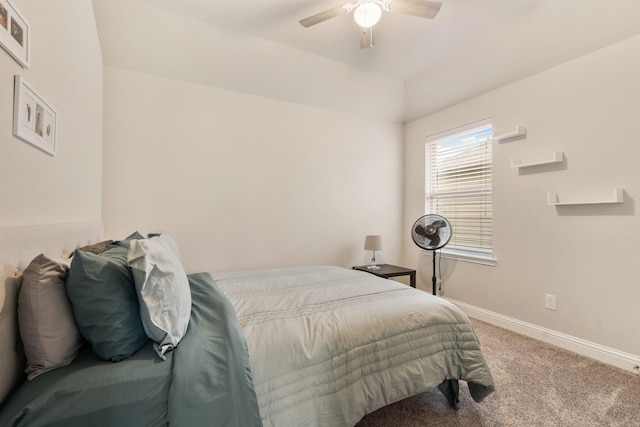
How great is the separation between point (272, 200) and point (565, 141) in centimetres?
279

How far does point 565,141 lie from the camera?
2375 millimetres

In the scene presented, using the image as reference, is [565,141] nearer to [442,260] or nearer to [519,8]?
[519,8]

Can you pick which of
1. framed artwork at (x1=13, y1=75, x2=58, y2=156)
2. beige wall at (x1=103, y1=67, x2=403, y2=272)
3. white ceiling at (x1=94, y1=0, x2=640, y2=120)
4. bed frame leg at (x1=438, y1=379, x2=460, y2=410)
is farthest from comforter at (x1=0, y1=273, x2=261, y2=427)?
white ceiling at (x1=94, y1=0, x2=640, y2=120)

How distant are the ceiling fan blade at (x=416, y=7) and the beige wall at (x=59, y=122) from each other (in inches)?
72.3

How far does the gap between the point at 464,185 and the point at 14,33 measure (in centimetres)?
363

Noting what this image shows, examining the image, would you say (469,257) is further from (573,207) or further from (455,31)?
(455,31)

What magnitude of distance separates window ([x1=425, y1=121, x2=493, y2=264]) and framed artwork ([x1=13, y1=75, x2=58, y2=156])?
3489 millimetres

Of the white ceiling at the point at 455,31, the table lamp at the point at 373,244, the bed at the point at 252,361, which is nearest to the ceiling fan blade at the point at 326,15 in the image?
the white ceiling at the point at 455,31

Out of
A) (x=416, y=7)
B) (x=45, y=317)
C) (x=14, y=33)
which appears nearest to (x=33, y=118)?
(x=14, y=33)

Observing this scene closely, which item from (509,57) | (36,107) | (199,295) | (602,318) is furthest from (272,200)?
(602,318)

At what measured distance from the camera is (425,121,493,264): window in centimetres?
305

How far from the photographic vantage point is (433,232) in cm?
312

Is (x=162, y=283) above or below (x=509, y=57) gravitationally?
below

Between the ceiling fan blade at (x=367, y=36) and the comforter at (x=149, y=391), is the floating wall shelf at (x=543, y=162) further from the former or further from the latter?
the comforter at (x=149, y=391)
